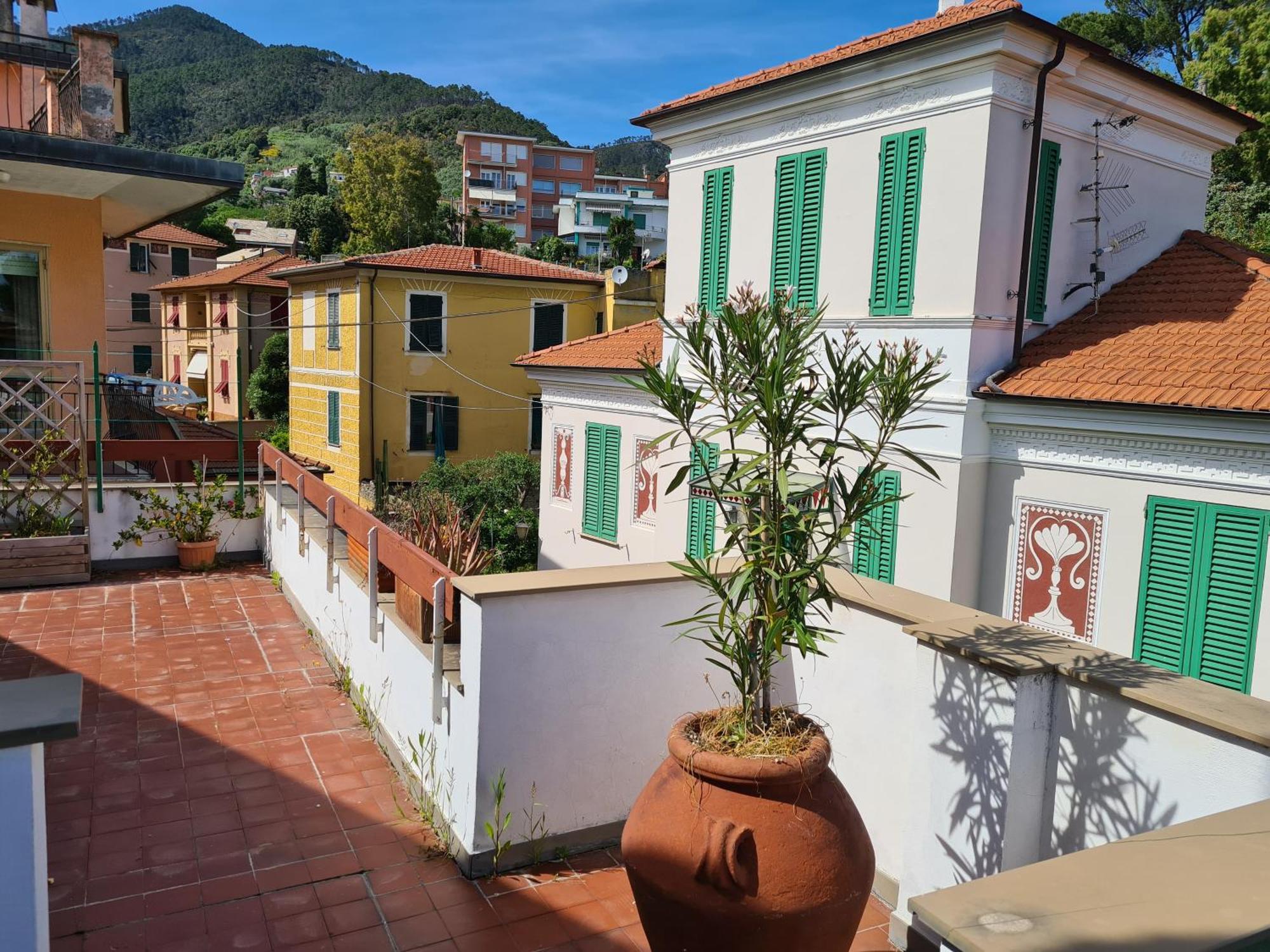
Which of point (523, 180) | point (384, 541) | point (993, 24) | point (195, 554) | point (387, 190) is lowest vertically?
point (195, 554)

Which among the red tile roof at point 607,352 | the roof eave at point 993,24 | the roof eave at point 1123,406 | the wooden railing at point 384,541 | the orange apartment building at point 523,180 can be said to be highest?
the orange apartment building at point 523,180

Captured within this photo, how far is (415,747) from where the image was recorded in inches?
219

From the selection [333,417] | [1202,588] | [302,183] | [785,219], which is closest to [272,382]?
[333,417]

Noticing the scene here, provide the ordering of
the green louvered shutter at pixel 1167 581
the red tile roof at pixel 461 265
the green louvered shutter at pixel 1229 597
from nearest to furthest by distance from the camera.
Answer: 1. the green louvered shutter at pixel 1229 597
2. the green louvered shutter at pixel 1167 581
3. the red tile roof at pixel 461 265

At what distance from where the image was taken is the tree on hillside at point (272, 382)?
113ft

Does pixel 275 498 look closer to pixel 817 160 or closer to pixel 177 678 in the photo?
pixel 177 678

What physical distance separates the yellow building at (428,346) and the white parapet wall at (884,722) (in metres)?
19.2

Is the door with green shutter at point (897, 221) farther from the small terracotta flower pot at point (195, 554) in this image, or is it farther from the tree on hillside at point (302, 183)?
the tree on hillside at point (302, 183)

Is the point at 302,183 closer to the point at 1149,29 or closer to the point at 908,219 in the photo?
the point at 1149,29

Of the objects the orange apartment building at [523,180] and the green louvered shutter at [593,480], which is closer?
the green louvered shutter at [593,480]

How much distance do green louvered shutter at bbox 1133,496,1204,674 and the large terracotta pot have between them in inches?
206

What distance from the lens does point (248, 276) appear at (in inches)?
1366

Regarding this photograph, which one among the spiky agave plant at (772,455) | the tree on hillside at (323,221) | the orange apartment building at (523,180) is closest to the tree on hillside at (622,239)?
the tree on hillside at (323,221)

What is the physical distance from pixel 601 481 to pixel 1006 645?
33.9 feet
